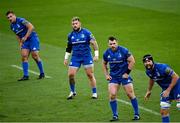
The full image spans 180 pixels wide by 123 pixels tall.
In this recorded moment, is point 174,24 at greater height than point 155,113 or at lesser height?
greater

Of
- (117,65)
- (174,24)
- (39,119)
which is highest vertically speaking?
(174,24)

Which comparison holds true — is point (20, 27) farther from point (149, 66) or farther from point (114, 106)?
point (149, 66)

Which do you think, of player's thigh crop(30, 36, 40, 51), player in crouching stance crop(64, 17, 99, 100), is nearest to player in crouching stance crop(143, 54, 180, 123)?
player in crouching stance crop(64, 17, 99, 100)

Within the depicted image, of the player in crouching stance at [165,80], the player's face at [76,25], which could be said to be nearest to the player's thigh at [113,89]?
the player in crouching stance at [165,80]

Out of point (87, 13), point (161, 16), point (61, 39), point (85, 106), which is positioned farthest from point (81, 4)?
point (85, 106)

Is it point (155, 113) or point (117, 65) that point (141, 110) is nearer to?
point (155, 113)

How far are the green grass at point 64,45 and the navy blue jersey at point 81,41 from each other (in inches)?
62.6

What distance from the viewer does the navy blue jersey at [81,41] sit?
2205 centimetres

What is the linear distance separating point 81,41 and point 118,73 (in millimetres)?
3047

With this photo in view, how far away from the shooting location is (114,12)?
4088cm

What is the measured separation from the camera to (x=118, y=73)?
19.5 meters

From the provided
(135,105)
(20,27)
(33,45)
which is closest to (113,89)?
(135,105)

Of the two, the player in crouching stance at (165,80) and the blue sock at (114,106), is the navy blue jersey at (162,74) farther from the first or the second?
the blue sock at (114,106)

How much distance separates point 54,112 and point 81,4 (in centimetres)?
2426
